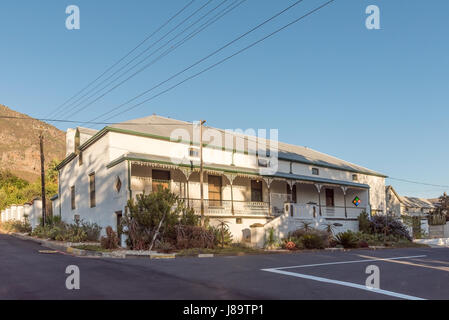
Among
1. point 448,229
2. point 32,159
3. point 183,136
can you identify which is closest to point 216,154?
point 183,136

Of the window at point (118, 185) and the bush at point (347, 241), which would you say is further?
the bush at point (347, 241)

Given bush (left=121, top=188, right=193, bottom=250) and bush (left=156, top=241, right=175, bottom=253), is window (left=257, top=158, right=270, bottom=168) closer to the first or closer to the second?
bush (left=121, top=188, right=193, bottom=250)

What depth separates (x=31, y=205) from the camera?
3759 cm

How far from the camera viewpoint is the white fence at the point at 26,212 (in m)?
35.2

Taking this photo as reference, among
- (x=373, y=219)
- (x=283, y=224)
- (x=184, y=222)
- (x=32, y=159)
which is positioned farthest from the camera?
(x=32, y=159)

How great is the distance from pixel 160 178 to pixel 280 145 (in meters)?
15.7

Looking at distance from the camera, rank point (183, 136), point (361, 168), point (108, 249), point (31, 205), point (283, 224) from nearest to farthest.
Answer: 1. point (108, 249)
2. point (283, 224)
3. point (183, 136)
4. point (31, 205)
5. point (361, 168)

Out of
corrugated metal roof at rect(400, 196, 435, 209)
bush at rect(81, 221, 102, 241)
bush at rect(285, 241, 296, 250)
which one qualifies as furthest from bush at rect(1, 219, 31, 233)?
corrugated metal roof at rect(400, 196, 435, 209)

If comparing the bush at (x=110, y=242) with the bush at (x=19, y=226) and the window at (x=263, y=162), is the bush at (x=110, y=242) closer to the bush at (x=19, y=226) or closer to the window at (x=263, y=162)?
the window at (x=263, y=162)

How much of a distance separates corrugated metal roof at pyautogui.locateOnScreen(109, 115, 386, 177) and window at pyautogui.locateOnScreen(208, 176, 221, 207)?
11.3 ft

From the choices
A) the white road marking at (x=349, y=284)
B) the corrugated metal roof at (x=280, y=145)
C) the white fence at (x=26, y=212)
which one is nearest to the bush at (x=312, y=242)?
the corrugated metal roof at (x=280, y=145)

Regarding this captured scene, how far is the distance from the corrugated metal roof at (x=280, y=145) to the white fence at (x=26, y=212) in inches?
552

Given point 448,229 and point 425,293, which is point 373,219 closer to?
point 448,229

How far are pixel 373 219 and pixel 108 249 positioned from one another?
21.6 metres
